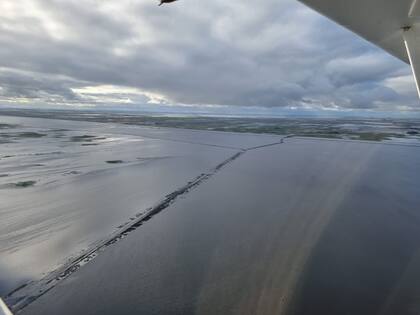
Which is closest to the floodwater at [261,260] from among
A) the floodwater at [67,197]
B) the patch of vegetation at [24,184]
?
the floodwater at [67,197]

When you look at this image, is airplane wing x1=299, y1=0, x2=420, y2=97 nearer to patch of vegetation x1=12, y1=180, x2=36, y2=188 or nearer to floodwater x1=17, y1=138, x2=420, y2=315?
floodwater x1=17, y1=138, x2=420, y2=315

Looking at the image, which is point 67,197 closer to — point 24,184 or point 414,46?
point 24,184

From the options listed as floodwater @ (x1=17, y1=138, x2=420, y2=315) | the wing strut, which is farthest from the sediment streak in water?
the wing strut

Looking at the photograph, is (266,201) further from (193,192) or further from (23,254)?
(23,254)

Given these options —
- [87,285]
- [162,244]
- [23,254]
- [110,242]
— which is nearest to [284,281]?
[162,244]

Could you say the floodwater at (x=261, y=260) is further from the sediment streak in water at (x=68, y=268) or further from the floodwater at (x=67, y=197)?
the floodwater at (x=67, y=197)
